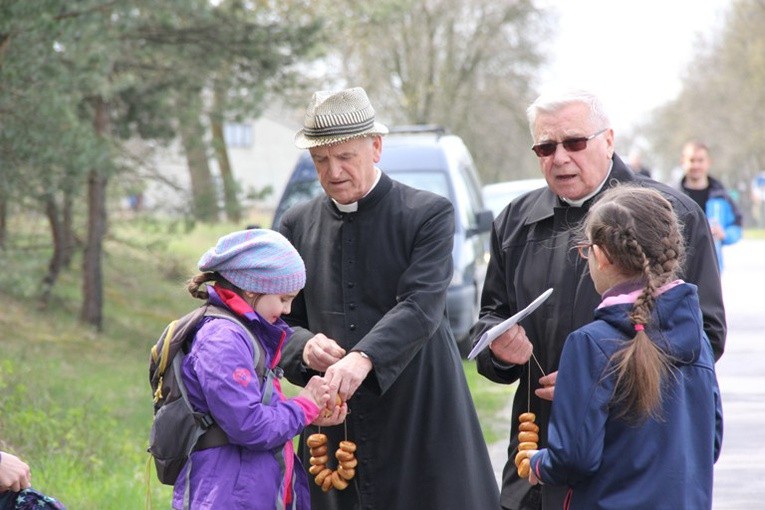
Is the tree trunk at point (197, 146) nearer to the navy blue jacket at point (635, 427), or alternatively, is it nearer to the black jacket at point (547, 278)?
A: the black jacket at point (547, 278)

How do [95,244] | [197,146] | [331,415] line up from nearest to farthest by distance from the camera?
[331,415]
[95,244]
[197,146]

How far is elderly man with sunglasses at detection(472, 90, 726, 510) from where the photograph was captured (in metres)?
4.23

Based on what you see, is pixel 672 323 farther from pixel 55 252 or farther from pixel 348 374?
pixel 55 252

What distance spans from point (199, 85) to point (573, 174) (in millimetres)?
12406

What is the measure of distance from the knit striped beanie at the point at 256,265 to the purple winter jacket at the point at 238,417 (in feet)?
0.25

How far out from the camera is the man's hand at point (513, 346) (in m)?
4.21

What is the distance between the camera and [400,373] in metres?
4.70

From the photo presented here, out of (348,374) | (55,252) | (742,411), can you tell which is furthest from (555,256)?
(55,252)

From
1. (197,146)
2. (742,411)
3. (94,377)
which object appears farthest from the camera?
(197,146)

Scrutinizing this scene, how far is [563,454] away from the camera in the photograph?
3.51 meters

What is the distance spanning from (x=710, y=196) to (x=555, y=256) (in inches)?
321

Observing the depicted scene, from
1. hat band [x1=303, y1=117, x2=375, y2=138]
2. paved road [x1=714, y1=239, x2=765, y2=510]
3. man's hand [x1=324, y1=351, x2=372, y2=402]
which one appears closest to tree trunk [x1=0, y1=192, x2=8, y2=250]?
paved road [x1=714, y1=239, x2=765, y2=510]

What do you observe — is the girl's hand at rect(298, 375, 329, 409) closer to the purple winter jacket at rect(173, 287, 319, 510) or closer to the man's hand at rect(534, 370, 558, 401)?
the purple winter jacket at rect(173, 287, 319, 510)

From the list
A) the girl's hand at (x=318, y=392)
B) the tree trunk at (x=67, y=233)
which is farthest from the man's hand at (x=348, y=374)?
the tree trunk at (x=67, y=233)
